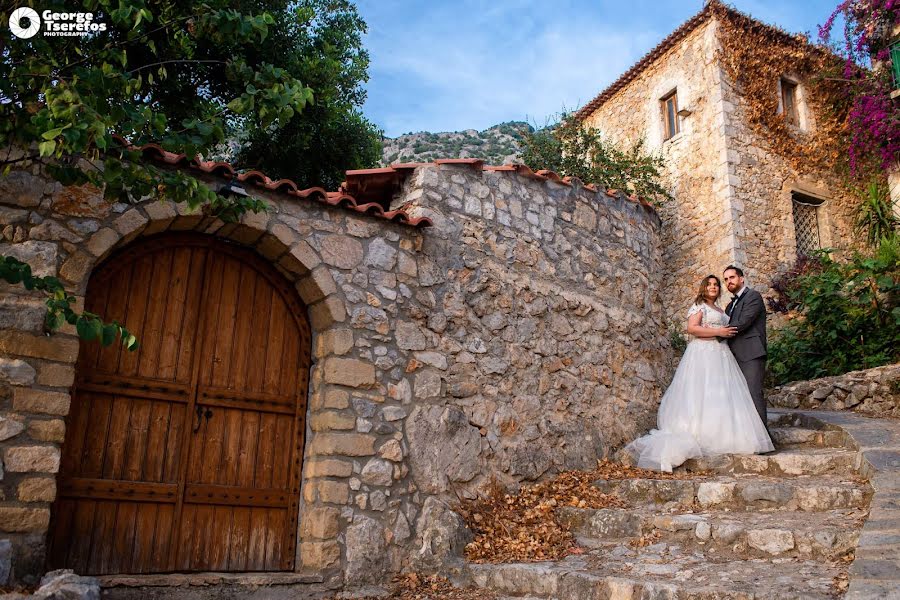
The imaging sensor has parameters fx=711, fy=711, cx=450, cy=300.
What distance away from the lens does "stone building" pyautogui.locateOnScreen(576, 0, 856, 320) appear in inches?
491

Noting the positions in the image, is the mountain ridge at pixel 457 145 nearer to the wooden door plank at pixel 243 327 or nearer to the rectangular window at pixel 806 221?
the rectangular window at pixel 806 221

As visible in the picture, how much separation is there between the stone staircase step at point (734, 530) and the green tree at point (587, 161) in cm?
757

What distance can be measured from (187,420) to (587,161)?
963 centimetres

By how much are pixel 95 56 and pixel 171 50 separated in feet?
19.2

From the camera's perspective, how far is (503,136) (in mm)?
35281

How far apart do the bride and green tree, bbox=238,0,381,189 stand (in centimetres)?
653

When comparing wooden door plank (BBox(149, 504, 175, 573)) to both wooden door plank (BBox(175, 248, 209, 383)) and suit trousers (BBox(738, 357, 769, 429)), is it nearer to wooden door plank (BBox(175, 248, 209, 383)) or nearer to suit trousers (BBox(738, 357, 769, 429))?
wooden door plank (BBox(175, 248, 209, 383))

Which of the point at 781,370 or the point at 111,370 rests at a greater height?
the point at 781,370

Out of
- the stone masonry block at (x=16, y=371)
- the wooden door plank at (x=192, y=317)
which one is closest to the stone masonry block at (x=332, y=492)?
the wooden door plank at (x=192, y=317)

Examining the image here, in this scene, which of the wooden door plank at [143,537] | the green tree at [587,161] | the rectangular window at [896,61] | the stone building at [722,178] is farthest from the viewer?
the stone building at [722,178]

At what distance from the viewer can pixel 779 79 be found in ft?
44.4

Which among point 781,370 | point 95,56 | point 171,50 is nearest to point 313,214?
point 95,56

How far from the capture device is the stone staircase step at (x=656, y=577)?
148 inches

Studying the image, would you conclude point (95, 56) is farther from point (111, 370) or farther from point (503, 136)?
point (503, 136)
